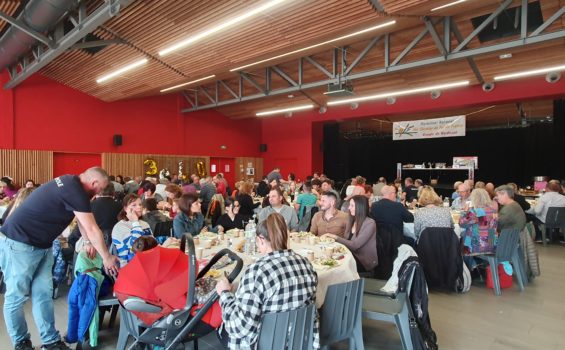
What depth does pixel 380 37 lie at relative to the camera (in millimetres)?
8594

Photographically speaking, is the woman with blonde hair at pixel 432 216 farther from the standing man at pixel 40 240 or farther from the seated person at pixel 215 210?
the standing man at pixel 40 240

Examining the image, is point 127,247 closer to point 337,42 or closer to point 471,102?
point 337,42

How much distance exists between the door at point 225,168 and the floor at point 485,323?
11525mm

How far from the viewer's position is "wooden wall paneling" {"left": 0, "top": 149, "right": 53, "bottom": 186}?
10.2 m

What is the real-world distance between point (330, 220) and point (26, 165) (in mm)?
10350

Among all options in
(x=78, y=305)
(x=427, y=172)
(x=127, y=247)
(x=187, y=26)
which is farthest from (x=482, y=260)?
(x=427, y=172)

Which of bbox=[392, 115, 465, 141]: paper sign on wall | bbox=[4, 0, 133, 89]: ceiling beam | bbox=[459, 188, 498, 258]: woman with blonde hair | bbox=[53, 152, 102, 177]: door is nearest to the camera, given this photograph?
bbox=[459, 188, 498, 258]: woman with blonde hair

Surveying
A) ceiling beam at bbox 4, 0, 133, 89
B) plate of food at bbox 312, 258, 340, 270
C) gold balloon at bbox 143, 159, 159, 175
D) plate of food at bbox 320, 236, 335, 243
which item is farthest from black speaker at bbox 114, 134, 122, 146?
plate of food at bbox 312, 258, 340, 270

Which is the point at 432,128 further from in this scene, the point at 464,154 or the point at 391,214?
the point at 391,214

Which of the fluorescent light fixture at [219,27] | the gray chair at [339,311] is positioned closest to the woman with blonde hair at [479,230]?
the gray chair at [339,311]

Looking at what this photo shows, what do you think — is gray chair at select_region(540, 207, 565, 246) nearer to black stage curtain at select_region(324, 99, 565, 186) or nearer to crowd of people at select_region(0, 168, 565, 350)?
crowd of people at select_region(0, 168, 565, 350)

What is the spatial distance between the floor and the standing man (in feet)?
1.65

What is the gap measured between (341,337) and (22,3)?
24.8 ft

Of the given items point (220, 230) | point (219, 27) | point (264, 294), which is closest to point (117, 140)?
point (219, 27)
